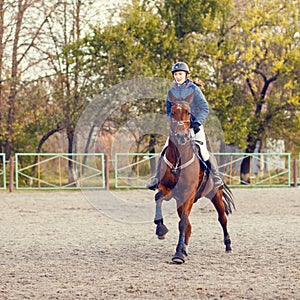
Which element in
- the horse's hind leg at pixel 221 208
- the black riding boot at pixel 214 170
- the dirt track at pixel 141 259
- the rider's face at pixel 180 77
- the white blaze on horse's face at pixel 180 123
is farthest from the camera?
the horse's hind leg at pixel 221 208

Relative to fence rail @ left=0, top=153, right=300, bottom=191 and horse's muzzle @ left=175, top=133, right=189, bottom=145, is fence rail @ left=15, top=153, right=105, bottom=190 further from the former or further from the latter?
horse's muzzle @ left=175, top=133, right=189, bottom=145

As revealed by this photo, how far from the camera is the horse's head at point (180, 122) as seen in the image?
26.5 feet

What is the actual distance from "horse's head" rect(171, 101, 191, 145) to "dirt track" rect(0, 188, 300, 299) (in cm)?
161

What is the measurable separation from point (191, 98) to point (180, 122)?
0.52 m

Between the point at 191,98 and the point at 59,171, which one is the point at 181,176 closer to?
the point at 191,98

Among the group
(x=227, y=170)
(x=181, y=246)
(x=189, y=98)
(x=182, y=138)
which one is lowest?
(x=181, y=246)

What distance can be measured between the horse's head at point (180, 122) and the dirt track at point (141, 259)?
1.61m

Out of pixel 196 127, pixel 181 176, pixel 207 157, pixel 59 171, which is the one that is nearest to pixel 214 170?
pixel 207 157

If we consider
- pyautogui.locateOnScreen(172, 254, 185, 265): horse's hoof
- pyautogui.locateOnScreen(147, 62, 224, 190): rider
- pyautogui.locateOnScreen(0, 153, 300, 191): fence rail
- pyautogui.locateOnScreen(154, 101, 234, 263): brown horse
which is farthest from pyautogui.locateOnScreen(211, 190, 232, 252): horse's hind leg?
pyautogui.locateOnScreen(0, 153, 300, 191): fence rail

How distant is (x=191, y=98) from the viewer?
8414 millimetres

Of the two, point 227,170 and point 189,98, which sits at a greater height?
point 189,98

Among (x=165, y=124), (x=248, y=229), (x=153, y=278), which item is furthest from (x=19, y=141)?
(x=153, y=278)

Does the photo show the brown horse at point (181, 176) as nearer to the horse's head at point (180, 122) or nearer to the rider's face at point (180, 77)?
the horse's head at point (180, 122)

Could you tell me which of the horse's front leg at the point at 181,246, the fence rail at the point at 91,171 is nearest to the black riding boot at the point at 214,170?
the horse's front leg at the point at 181,246
